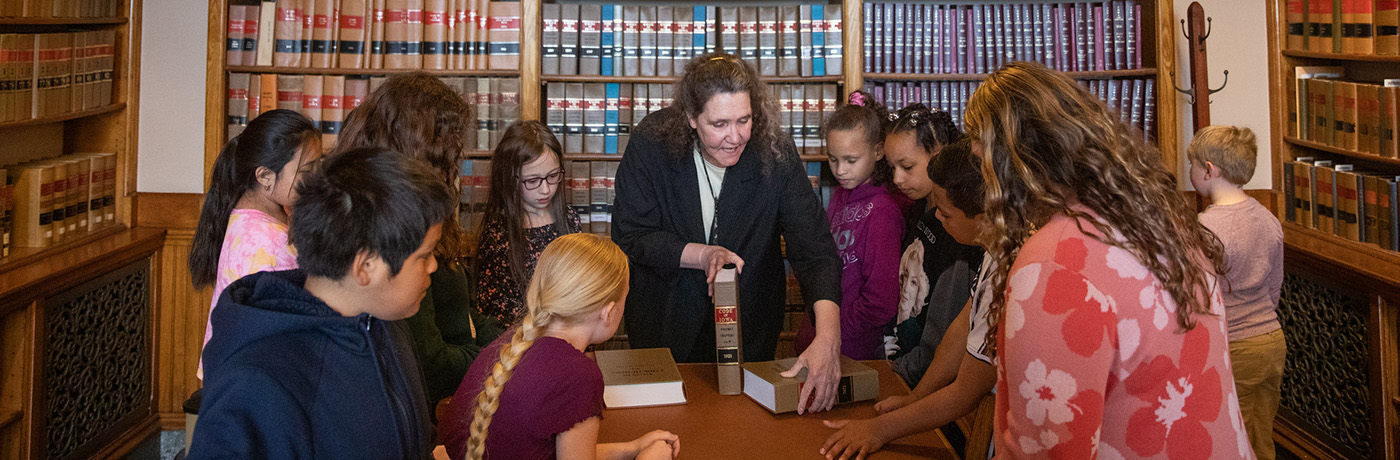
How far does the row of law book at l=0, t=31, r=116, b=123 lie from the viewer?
3.07m

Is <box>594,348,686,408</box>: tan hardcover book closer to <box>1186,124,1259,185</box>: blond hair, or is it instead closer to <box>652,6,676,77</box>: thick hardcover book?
<box>1186,124,1259,185</box>: blond hair

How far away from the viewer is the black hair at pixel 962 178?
194 cm

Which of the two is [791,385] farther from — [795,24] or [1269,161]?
[1269,161]

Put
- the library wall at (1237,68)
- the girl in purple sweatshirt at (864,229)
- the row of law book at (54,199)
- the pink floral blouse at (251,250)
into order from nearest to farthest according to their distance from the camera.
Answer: the pink floral blouse at (251,250) < the girl in purple sweatshirt at (864,229) < the row of law book at (54,199) < the library wall at (1237,68)

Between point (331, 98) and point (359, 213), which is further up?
point (331, 98)

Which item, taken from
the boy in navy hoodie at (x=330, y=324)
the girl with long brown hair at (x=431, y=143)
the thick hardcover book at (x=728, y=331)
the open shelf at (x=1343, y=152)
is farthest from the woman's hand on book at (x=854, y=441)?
the open shelf at (x=1343, y=152)

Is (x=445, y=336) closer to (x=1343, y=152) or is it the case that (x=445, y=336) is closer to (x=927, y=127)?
(x=927, y=127)

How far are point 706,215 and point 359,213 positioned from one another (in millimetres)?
1389

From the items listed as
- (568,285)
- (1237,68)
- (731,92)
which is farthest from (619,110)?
(568,285)

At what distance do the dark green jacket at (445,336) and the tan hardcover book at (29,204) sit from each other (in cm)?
178

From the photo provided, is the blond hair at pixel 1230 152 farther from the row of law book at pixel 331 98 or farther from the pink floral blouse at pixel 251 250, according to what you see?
the pink floral blouse at pixel 251 250

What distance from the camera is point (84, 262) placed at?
318 centimetres

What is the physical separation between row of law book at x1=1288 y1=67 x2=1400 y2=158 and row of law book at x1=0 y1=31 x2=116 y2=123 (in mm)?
4162

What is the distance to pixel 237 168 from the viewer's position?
6.34 ft
